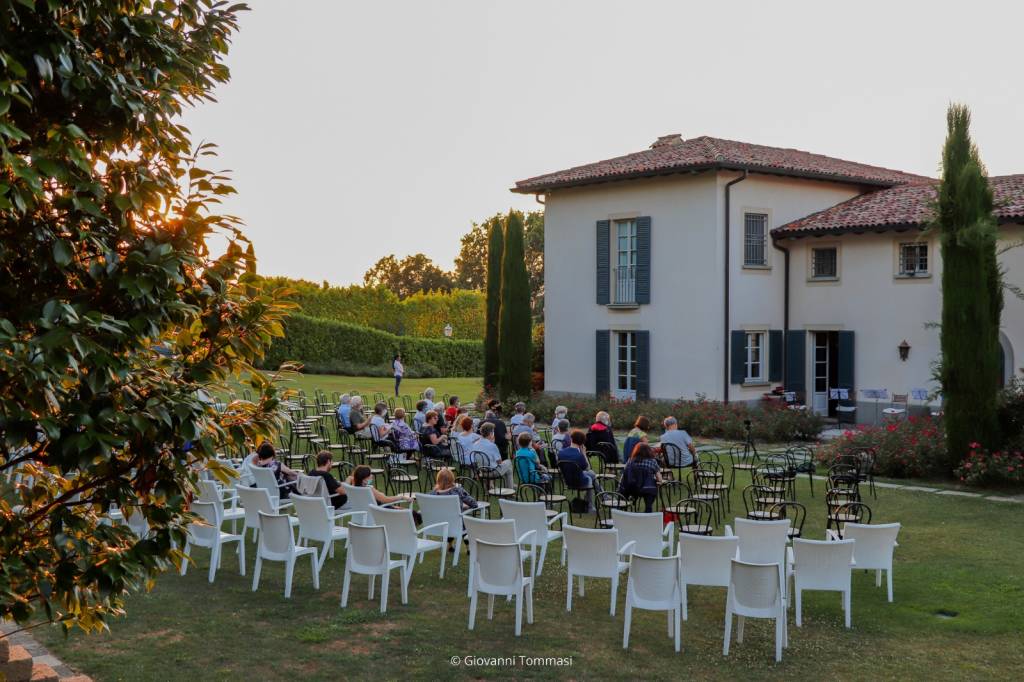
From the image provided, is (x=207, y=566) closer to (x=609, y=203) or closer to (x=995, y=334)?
(x=995, y=334)

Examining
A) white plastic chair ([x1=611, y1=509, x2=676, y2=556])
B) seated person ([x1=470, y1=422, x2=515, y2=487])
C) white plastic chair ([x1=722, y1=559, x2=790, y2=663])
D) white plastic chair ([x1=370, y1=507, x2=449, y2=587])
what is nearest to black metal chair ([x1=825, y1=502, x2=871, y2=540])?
white plastic chair ([x1=611, y1=509, x2=676, y2=556])

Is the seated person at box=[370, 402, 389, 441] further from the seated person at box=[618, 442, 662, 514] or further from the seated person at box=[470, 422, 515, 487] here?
the seated person at box=[618, 442, 662, 514]

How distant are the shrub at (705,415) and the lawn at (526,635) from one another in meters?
10.8

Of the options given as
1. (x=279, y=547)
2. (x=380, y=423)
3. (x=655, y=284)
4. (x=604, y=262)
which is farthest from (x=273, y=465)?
(x=604, y=262)

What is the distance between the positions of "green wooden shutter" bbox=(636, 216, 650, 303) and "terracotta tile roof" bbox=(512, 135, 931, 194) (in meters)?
1.18

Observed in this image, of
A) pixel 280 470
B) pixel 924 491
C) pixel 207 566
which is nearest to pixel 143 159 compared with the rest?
pixel 207 566

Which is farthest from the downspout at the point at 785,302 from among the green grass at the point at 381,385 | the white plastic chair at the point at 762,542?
the white plastic chair at the point at 762,542

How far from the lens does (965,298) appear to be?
15.8 metres

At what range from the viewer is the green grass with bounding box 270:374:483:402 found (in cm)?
3325

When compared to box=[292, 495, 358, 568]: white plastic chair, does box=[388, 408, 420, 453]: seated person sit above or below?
above

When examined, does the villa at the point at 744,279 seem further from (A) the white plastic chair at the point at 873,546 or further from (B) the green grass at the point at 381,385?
(A) the white plastic chair at the point at 873,546

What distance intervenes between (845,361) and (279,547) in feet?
55.2

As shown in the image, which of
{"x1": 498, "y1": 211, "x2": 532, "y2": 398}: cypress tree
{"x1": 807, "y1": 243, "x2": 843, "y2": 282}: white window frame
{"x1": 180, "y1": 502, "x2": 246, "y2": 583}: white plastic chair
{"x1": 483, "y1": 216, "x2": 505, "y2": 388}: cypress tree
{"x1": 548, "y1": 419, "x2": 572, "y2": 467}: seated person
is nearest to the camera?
{"x1": 180, "y1": 502, "x2": 246, "y2": 583}: white plastic chair

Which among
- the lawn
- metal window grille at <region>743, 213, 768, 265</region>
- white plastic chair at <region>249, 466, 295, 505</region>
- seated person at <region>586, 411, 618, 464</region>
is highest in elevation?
metal window grille at <region>743, 213, 768, 265</region>
